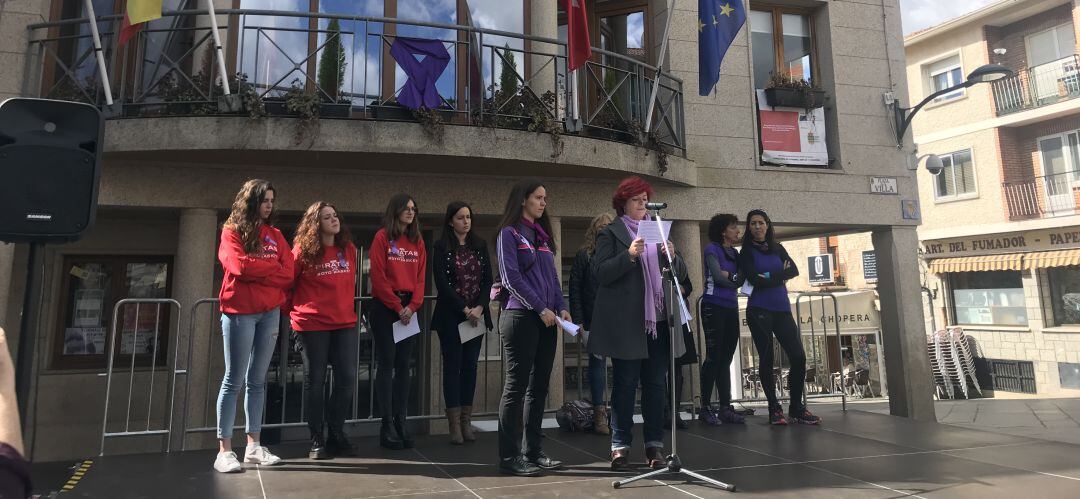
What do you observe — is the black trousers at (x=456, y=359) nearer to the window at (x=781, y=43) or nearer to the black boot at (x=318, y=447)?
the black boot at (x=318, y=447)

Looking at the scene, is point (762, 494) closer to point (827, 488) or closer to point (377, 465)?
point (827, 488)

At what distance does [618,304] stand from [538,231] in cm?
77

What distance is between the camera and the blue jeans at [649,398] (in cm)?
411

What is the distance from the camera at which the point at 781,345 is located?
6.17 m

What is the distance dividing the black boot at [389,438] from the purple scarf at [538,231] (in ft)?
7.07

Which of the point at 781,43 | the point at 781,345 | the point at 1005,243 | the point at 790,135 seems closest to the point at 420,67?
the point at 781,345

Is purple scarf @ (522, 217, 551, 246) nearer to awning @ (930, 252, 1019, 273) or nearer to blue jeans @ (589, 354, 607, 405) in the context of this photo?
blue jeans @ (589, 354, 607, 405)

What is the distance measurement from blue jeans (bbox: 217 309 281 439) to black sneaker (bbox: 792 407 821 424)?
507cm

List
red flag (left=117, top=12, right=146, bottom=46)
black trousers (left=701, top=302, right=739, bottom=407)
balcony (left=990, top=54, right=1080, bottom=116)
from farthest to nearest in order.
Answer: balcony (left=990, top=54, right=1080, bottom=116) < red flag (left=117, top=12, right=146, bottom=46) < black trousers (left=701, top=302, right=739, bottom=407)

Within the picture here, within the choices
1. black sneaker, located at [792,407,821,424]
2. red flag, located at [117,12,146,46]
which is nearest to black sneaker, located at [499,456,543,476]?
black sneaker, located at [792,407,821,424]

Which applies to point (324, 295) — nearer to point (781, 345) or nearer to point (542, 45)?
point (781, 345)

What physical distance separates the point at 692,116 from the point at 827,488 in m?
6.20

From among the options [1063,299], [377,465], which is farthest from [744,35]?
[1063,299]

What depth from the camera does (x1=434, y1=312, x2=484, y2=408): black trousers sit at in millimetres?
5051
